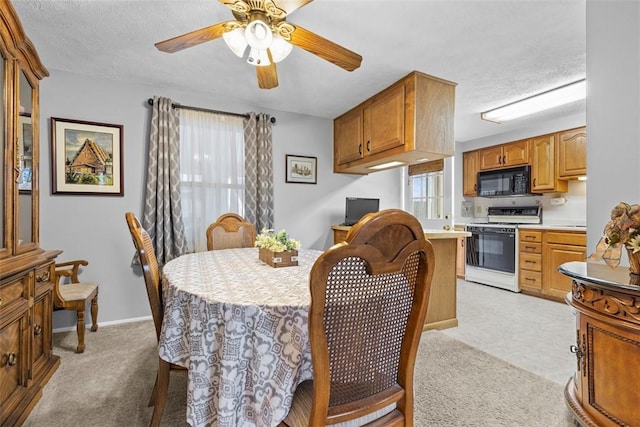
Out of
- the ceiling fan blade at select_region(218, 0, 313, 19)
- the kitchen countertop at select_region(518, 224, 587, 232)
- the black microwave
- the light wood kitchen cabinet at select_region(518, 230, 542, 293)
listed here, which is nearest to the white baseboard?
the ceiling fan blade at select_region(218, 0, 313, 19)

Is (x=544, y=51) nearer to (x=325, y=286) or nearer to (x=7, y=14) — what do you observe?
(x=325, y=286)

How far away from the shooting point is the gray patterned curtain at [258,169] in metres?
3.38

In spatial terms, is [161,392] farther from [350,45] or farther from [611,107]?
[611,107]

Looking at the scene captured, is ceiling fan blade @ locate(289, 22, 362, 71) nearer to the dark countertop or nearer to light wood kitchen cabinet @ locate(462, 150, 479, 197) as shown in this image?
the dark countertop

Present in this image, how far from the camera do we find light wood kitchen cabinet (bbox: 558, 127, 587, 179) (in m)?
3.68

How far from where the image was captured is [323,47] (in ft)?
5.70

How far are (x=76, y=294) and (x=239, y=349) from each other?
84.3 inches

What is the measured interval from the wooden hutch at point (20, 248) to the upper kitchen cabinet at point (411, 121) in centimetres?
272

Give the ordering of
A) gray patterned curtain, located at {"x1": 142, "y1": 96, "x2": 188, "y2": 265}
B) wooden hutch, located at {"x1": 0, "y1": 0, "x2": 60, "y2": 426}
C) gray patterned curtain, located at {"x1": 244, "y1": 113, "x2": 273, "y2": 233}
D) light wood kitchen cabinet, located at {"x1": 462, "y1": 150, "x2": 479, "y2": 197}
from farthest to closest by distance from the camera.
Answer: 1. light wood kitchen cabinet, located at {"x1": 462, "y1": 150, "x2": 479, "y2": 197}
2. gray patterned curtain, located at {"x1": 244, "y1": 113, "x2": 273, "y2": 233}
3. gray patterned curtain, located at {"x1": 142, "y1": 96, "x2": 188, "y2": 265}
4. wooden hutch, located at {"x1": 0, "y1": 0, "x2": 60, "y2": 426}

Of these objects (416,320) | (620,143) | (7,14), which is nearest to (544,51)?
(620,143)

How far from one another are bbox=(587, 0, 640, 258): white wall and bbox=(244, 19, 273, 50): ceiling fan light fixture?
75.0 inches

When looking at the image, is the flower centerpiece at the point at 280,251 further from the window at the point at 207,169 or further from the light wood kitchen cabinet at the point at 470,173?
the light wood kitchen cabinet at the point at 470,173

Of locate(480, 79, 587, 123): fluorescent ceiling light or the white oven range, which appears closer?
locate(480, 79, 587, 123): fluorescent ceiling light

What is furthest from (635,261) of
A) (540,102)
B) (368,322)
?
(540,102)
